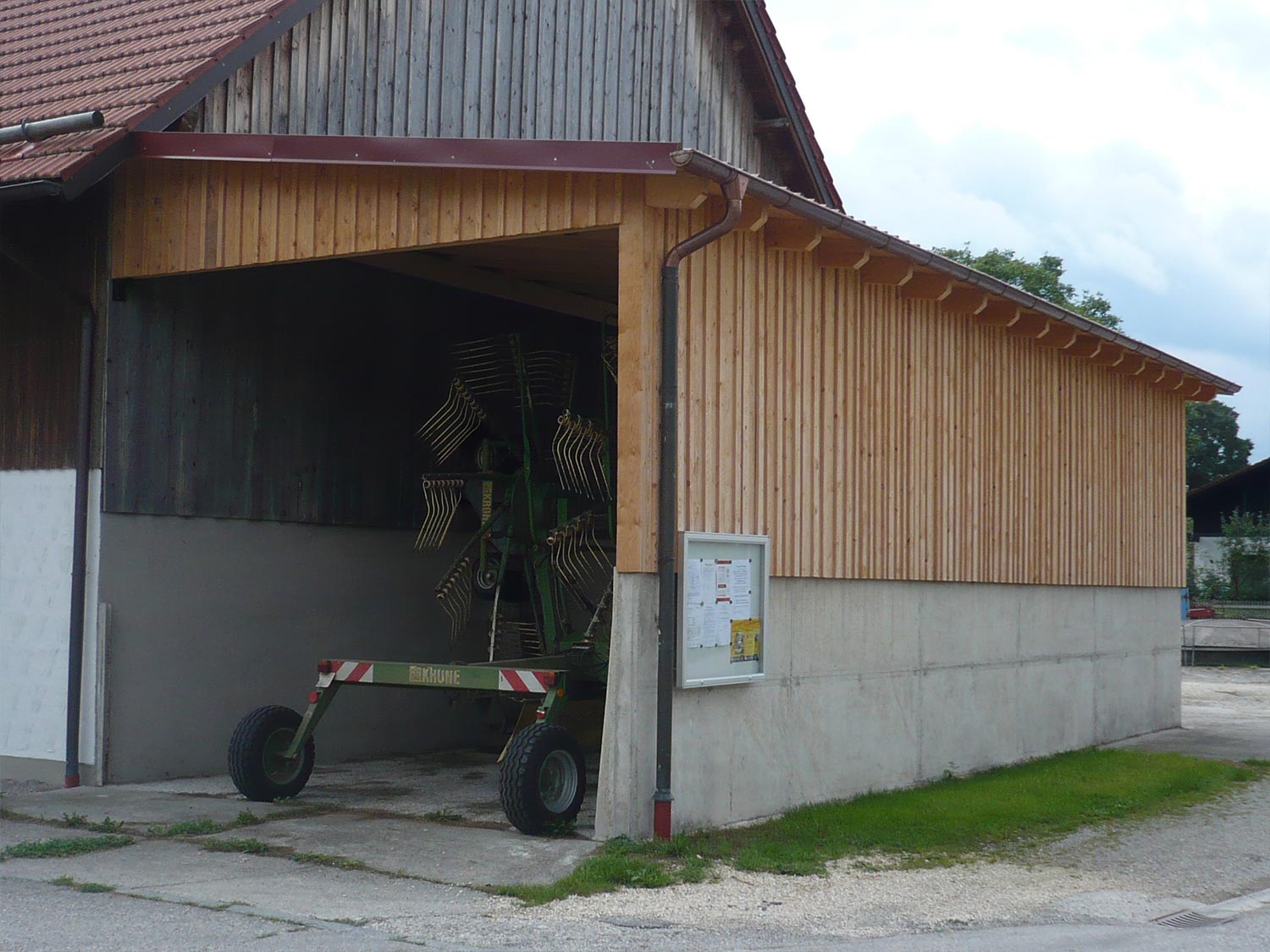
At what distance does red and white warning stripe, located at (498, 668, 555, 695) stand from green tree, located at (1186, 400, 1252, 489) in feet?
231

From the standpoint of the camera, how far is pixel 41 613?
1164 centimetres

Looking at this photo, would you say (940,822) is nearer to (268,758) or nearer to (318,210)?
(268,758)

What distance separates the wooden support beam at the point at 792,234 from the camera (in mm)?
10172

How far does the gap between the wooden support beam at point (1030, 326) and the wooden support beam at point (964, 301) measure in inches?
29.2

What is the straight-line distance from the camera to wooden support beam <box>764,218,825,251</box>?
10.2 m

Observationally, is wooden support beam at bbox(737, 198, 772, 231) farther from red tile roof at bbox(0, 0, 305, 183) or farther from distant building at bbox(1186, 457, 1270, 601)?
distant building at bbox(1186, 457, 1270, 601)

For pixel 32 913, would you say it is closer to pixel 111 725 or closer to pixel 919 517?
pixel 111 725

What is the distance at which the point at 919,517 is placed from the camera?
12469mm

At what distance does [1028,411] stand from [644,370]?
659 centimetres

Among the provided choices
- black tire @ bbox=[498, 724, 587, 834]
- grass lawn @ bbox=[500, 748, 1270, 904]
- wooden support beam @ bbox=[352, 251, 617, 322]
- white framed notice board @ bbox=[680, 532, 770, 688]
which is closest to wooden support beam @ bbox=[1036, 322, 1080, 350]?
grass lawn @ bbox=[500, 748, 1270, 904]

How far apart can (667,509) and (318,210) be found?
3.31 metres

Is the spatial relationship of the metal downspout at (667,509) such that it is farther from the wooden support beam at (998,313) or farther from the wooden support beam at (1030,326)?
the wooden support beam at (1030,326)

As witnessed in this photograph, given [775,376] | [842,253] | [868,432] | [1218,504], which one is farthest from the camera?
[1218,504]

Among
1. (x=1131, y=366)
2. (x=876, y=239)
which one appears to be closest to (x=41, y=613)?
(x=876, y=239)
